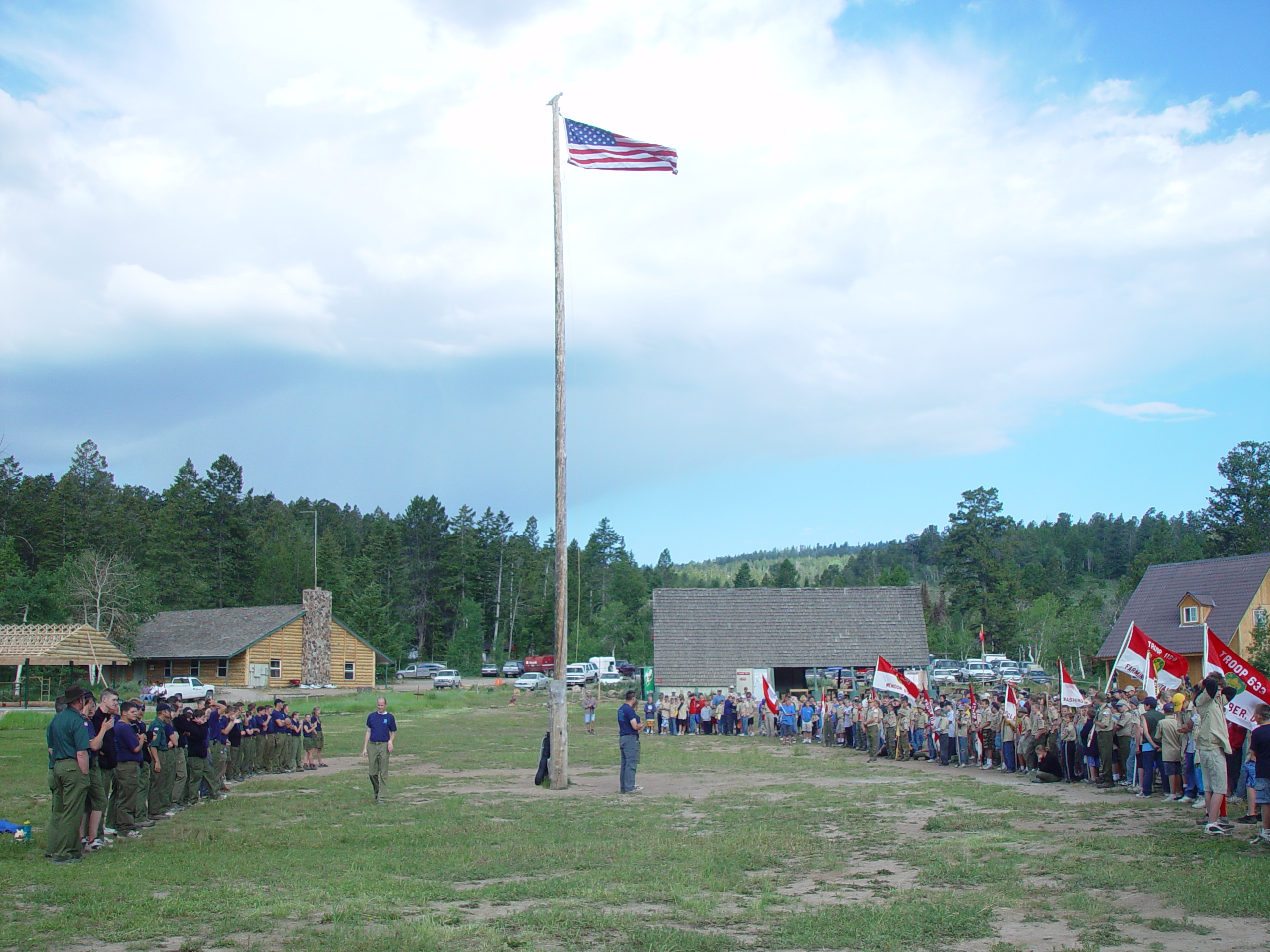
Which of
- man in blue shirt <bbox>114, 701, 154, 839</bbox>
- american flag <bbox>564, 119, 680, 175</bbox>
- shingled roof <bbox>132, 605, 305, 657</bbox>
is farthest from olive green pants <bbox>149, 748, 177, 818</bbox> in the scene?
shingled roof <bbox>132, 605, 305, 657</bbox>

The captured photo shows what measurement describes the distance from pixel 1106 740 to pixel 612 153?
1358cm

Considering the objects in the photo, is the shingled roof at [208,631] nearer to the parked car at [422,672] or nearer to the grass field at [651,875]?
the parked car at [422,672]

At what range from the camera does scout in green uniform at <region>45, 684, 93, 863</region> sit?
34.0 feet

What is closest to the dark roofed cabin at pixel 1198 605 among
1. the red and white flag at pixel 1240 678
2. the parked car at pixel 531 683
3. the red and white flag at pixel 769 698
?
the red and white flag at pixel 769 698

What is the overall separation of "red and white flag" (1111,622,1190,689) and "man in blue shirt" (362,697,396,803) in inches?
538

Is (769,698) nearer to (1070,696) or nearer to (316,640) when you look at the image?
Result: (1070,696)

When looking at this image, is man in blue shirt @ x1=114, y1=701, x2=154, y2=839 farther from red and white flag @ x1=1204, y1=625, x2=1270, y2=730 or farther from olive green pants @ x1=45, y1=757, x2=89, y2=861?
red and white flag @ x1=1204, y1=625, x2=1270, y2=730

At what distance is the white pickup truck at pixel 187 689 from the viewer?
51.1m

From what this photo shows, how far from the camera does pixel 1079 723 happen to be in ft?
60.0

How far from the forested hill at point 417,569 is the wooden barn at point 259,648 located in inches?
109

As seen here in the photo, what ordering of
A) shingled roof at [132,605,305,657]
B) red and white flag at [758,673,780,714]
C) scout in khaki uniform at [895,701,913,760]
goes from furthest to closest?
shingled roof at [132,605,305,657]
red and white flag at [758,673,780,714]
scout in khaki uniform at [895,701,913,760]

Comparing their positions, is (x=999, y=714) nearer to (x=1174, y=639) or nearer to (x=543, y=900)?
(x=543, y=900)

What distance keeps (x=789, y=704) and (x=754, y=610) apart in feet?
52.3

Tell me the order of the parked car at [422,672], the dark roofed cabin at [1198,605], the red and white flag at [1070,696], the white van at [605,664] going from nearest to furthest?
the red and white flag at [1070,696], the dark roofed cabin at [1198,605], the white van at [605,664], the parked car at [422,672]
